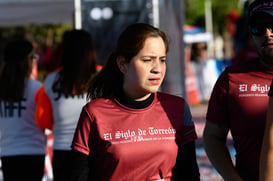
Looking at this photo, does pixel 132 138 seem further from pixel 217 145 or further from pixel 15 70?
A: pixel 15 70

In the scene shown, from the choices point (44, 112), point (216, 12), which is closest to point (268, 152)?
point (44, 112)

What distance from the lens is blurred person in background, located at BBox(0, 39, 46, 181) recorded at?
6.16 meters

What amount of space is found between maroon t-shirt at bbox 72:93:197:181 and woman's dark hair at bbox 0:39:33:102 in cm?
263

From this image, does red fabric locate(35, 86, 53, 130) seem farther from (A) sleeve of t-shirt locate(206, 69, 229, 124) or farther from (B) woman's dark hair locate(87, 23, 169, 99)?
(A) sleeve of t-shirt locate(206, 69, 229, 124)

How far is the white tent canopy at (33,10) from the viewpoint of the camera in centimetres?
959

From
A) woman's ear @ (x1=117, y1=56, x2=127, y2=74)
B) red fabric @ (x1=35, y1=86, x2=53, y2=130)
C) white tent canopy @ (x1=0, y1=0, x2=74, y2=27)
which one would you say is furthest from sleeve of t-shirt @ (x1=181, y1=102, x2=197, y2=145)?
white tent canopy @ (x1=0, y1=0, x2=74, y2=27)

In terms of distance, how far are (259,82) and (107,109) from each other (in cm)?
76

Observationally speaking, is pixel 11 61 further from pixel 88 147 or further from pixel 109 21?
pixel 88 147

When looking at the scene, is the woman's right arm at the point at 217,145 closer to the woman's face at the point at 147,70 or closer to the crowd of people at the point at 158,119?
the crowd of people at the point at 158,119

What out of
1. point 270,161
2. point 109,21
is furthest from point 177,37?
point 270,161

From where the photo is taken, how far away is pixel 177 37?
8.56 m

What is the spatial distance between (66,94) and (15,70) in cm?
75

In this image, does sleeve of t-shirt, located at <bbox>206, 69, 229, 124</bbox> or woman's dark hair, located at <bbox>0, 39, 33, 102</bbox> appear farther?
woman's dark hair, located at <bbox>0, 39, 33, 102</bbox>

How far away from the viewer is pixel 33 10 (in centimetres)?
1109
